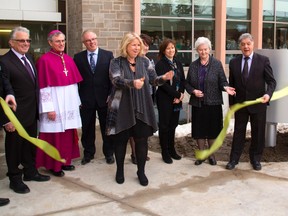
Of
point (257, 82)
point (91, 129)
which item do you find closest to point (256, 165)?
point (257, 82)

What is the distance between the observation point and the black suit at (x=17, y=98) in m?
4.76

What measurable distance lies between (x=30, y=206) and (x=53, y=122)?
1274mm

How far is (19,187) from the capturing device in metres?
4.89

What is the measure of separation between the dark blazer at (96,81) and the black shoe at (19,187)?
1464 millimetres

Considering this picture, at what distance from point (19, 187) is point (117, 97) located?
154 cm

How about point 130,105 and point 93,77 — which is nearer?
point 130,105

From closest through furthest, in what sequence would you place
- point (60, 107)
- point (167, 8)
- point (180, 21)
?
point (60, 107) < point (167, 8) < point (180, 21)

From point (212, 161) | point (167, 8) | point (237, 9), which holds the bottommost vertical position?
point (212, 161)

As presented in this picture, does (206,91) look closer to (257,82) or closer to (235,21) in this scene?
(257,82)

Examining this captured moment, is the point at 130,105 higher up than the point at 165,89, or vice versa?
the point at 165,89

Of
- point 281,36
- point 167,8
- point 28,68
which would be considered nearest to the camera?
point 28,68

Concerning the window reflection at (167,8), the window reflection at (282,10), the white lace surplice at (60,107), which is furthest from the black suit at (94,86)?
the window reflection at (282,10)

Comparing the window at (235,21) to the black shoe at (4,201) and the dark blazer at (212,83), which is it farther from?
the black shoe at (4,201)

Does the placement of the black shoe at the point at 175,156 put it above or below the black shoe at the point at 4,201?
above
